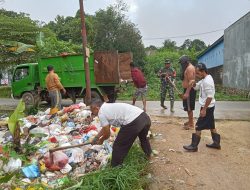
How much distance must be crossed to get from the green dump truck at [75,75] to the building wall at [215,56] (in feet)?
41.9

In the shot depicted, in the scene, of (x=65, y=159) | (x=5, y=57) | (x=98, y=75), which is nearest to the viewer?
(x=65, y=159)

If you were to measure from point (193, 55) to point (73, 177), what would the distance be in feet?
109

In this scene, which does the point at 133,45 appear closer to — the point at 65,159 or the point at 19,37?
the point at 19,37

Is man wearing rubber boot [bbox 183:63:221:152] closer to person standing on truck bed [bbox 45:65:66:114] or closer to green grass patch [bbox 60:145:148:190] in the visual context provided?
green grass patch [bbox 60:145:148:190]

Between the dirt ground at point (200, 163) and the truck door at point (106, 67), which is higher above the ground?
the truck door at point (106, 67)

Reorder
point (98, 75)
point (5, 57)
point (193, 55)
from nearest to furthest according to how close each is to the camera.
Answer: point (98, 75)
point (5, 57)
point (193, 55)

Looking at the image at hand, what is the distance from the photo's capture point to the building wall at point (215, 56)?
80.9ft

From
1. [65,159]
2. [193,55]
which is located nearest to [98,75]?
[65,159]

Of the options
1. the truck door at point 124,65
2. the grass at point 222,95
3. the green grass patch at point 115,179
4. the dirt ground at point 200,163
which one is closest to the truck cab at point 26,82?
the truck door at point 124,65

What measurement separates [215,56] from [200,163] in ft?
72.4

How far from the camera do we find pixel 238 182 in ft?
16.8

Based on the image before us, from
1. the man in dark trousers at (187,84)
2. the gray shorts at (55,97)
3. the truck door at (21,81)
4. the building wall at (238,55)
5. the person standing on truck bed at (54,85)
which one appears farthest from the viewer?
the building wall at (238,55)

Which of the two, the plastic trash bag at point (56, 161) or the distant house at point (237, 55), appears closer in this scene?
the plastic trash bag at point (56, 161)

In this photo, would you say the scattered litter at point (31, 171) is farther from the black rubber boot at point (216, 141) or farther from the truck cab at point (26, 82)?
the truck cab at point (26, 82)
